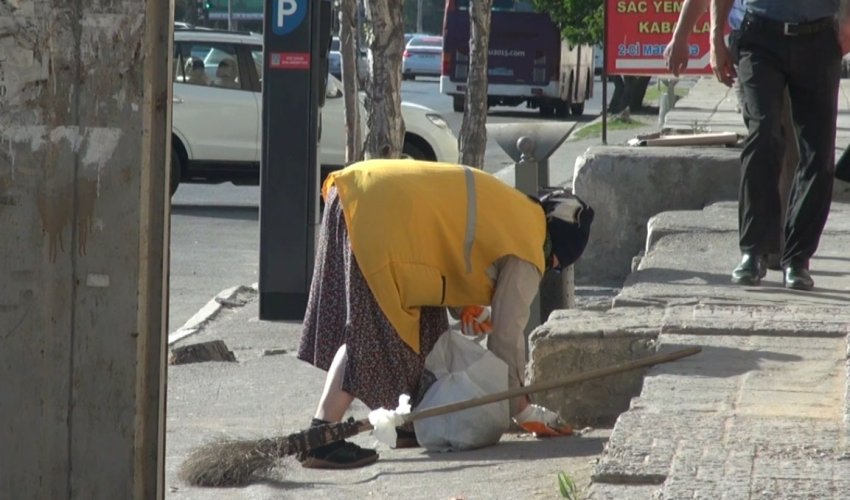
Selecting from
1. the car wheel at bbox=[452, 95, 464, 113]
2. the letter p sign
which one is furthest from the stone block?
the car wheel at bbox=[452, 95, 464, 113]

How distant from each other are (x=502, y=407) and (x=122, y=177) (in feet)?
7.84

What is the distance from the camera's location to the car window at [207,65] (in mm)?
15445

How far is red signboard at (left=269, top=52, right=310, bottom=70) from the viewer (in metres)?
9.10

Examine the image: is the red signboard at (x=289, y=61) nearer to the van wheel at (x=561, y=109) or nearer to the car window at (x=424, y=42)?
the van wheel at (x=561, y=109)

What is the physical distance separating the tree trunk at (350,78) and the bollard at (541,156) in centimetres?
535

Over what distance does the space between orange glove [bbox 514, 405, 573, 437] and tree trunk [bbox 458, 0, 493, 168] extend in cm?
733

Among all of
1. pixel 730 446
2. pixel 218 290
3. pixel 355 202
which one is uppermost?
pixel 355 202

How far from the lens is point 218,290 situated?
1045 centimetres

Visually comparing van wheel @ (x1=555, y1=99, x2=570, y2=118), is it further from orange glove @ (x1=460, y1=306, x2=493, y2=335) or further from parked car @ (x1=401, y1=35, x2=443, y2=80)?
orange glove @ (x1=460, y1=306, x2=493, y2=335)

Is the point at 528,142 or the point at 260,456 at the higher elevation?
the point at 528,142

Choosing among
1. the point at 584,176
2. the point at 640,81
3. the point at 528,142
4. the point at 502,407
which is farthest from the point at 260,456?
the point at 640,81

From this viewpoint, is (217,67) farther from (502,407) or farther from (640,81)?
(640,81)

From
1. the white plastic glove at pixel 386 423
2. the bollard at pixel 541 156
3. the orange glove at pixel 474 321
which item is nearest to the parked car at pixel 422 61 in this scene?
the bollard at pixel 541 156

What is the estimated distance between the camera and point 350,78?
1324 centimetres
